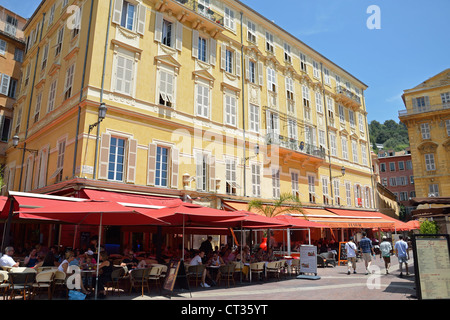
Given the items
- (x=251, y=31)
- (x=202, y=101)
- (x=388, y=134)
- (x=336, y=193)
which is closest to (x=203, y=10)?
(x=251, y=31)

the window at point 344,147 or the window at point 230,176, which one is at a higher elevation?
the window at point 344,147

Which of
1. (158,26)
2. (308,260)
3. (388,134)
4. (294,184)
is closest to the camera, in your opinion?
(308,260)

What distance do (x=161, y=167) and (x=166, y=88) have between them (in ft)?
13.0

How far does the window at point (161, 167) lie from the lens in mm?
15352

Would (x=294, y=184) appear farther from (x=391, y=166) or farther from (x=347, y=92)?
(x=391, y=166)

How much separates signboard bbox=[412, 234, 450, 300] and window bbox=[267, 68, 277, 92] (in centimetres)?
1585

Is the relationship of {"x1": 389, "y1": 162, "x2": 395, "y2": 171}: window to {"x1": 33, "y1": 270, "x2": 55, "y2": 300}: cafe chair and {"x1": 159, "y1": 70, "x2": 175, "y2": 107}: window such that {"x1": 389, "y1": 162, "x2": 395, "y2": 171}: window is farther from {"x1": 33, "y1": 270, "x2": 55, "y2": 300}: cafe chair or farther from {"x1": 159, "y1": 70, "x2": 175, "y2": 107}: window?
{"x1": 33, "y1": 270, "x2": 55, "y2": 300}: cafe chair

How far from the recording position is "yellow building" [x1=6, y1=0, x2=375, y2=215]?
14352 mm

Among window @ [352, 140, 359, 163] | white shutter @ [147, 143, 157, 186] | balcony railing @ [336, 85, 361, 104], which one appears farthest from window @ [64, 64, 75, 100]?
window @ [352, 140, 359, 163]

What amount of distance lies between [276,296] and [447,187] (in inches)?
1290

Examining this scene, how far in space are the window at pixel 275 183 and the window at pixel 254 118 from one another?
290cm

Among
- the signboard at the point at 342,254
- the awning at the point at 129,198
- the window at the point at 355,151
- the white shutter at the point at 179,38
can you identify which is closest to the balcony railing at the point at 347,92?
the window at the point at 355,151

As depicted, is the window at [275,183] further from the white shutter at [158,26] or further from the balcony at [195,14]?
the white shutter at [158,26]

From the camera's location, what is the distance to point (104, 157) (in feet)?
45.0
